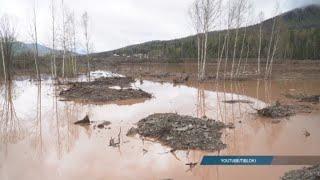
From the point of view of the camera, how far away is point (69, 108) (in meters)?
19.6

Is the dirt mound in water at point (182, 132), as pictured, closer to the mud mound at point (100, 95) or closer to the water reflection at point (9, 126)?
the water reflection at point (9, 126)

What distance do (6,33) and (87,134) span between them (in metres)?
34.1

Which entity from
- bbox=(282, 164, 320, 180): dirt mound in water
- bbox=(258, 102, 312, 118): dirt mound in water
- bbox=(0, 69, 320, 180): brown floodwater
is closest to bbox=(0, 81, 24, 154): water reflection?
bbox=(0, 69, 320, 180): brown floodwater

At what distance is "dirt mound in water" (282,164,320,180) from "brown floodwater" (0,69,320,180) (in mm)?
493

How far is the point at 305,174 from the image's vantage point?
786cm

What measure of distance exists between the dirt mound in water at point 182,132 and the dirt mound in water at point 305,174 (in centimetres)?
289

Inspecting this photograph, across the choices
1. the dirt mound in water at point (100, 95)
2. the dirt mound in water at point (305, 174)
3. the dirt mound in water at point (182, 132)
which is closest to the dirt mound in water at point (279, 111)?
the dirt mound in water at point (182, 132)

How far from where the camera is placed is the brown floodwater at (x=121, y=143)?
9.25m

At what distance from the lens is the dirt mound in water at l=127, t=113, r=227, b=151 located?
1123 centimetres

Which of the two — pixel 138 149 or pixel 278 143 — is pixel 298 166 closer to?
pixel 278 143

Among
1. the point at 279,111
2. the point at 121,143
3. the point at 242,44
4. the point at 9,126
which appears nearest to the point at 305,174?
the point at 121,143

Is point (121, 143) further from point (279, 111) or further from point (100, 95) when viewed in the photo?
point (100, 95)

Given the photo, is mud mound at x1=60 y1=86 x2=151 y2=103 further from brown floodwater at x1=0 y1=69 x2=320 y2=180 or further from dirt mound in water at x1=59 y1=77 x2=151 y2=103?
brown floodwater at x1=0 y1=69 x2=320 y2=180

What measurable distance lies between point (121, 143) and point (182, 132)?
2.00 m
